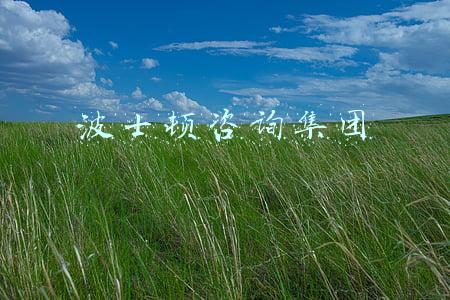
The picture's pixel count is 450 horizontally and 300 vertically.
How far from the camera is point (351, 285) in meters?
2.23

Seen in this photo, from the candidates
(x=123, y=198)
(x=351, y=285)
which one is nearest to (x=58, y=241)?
(x=123, y=198)

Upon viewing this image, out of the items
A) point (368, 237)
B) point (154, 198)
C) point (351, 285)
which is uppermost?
point (154, 198)

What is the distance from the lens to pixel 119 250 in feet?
8.79

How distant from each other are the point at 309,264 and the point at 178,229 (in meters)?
1.02

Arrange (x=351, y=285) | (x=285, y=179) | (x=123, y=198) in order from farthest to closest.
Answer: (x=285, y=179)
(x=123, y=198)
(x=351, y=285)

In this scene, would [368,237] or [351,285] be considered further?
[368,237]

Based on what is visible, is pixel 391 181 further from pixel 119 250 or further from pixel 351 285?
pixel 119 250

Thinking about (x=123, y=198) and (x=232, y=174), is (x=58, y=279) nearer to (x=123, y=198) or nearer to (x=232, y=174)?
(x=123, y=198)

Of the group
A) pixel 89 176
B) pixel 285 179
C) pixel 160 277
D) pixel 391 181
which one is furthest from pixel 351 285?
pixel 89 176

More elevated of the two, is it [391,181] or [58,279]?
[391,181]

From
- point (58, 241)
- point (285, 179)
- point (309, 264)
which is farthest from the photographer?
point (285, 179)

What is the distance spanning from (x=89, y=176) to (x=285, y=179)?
2.01 meters

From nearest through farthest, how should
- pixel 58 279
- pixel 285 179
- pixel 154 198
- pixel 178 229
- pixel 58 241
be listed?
1. pixel 58 279
2. pixel 58 241
3. pixel 178 229
4. pixel 154 198
5. pixel 285 179

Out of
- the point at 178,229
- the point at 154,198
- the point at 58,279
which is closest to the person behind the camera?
the point at 58,279
